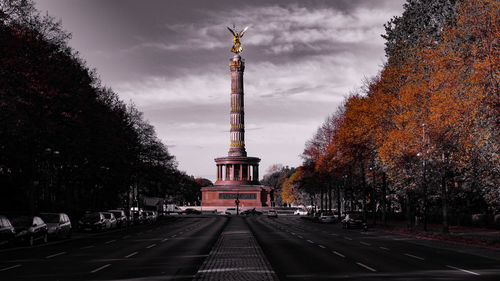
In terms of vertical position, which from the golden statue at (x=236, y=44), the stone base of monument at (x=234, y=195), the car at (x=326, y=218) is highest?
the golden statue at (x=236, y=44)

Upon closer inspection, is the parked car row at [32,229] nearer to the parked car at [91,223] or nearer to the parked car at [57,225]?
the parked car at [57,225]

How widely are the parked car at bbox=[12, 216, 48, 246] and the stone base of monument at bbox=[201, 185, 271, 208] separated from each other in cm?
9041

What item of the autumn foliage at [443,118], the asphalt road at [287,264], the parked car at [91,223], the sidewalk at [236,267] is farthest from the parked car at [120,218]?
the sidewalk at [236,267]

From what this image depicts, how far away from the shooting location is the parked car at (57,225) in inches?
1215

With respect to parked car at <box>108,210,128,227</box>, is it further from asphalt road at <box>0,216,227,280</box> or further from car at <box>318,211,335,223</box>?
asphalt road at <box>0,216,227,280</box>

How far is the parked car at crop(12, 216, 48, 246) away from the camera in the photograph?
2616 centimetres

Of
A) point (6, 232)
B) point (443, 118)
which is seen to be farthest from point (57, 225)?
point (443, 118)

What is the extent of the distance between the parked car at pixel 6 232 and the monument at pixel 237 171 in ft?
308

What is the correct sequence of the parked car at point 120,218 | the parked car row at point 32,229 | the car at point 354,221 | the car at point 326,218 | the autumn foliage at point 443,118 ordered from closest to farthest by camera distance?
1. the parked car row at point 32,229
2. the autumn foliage at point 443,118
3. the car at point 354,221
4. the parked car at point 120,218
5. the car at point 326,218

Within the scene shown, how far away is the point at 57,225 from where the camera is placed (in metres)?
31.5

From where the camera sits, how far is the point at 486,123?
2766cm

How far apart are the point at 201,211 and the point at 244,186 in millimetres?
11235

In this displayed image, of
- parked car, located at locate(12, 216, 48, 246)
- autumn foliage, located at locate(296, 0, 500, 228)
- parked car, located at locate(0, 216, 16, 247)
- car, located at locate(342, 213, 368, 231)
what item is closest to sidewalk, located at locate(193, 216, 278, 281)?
parked car, located at locate(0, 216, 16, 247)

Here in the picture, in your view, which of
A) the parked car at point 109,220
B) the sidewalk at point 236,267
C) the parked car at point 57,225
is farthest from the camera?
the parked car at point 109,220
